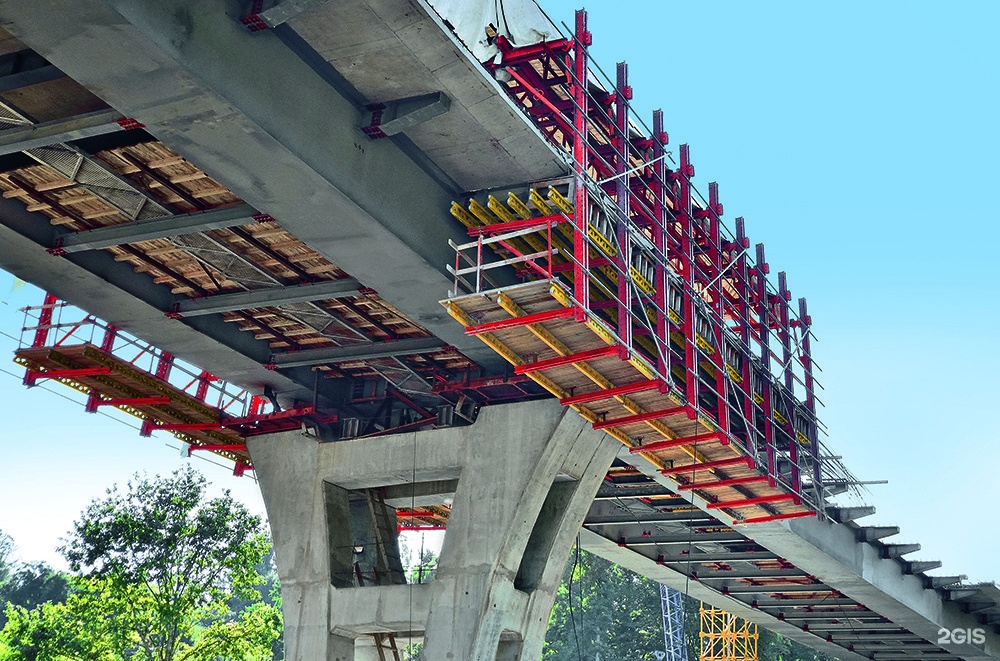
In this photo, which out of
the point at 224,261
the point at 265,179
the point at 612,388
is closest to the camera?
the point at 265,179

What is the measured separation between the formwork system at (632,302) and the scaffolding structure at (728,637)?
4070 centimetres

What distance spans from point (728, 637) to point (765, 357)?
4448 centimetres

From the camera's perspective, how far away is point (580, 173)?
20.2m

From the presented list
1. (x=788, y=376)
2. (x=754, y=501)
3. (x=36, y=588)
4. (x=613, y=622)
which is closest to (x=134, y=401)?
(x=754, y=501)

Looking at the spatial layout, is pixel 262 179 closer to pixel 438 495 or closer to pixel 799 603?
pixel 438 495

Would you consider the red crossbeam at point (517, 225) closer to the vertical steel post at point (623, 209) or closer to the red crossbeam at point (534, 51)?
the vertical steel post at point (623, 209)

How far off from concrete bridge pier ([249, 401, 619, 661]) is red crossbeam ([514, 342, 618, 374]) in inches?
110

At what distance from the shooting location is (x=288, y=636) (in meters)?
24.8

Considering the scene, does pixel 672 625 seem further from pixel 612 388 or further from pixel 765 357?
pixel 612 388

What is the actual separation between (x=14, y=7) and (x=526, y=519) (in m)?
13.6

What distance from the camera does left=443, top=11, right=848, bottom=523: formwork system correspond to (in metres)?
19.8

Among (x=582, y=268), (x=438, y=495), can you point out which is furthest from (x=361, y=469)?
(x=582, y=268)

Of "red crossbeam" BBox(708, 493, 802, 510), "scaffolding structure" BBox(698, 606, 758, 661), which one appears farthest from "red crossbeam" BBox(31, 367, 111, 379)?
"scaffolding structure" BBox(698, 606, 758, 661)

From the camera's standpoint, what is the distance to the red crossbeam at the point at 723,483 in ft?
88.9
